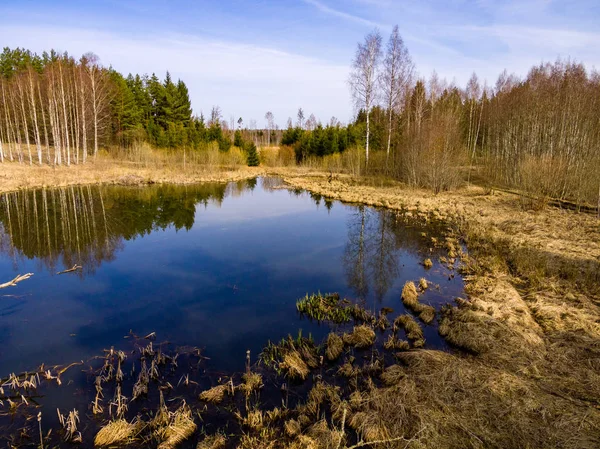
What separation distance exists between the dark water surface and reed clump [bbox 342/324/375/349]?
24.0 inches

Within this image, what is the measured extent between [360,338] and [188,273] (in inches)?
216

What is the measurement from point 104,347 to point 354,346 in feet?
14.6

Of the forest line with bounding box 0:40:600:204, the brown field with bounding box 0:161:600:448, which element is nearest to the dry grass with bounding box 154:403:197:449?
the brown field with bounding box 0:161:600:448

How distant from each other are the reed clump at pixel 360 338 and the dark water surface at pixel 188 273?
2.00 ft

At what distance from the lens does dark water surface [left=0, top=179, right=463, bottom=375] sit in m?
6.73

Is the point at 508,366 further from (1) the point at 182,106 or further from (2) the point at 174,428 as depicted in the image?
(1) the point at 182,106

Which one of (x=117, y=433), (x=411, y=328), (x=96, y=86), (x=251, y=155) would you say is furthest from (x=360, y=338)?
(x=251, y=155)

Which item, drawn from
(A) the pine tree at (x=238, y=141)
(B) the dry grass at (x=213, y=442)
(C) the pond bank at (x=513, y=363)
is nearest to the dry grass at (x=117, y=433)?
(B) the dry grass at (x=213, y=442)

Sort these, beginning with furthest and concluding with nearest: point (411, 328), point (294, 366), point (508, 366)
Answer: point (411, 328) → point (294, 366) → point (508, 366)

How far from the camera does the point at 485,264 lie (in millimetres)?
10250

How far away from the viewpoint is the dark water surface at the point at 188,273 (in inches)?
265

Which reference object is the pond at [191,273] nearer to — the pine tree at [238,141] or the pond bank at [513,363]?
the pond bank at [513,363]

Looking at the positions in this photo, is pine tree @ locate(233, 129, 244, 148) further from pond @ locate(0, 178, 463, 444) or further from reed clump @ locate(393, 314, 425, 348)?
reed clump @ locate(393, 314, 425, 348)

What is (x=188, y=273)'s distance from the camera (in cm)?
992
